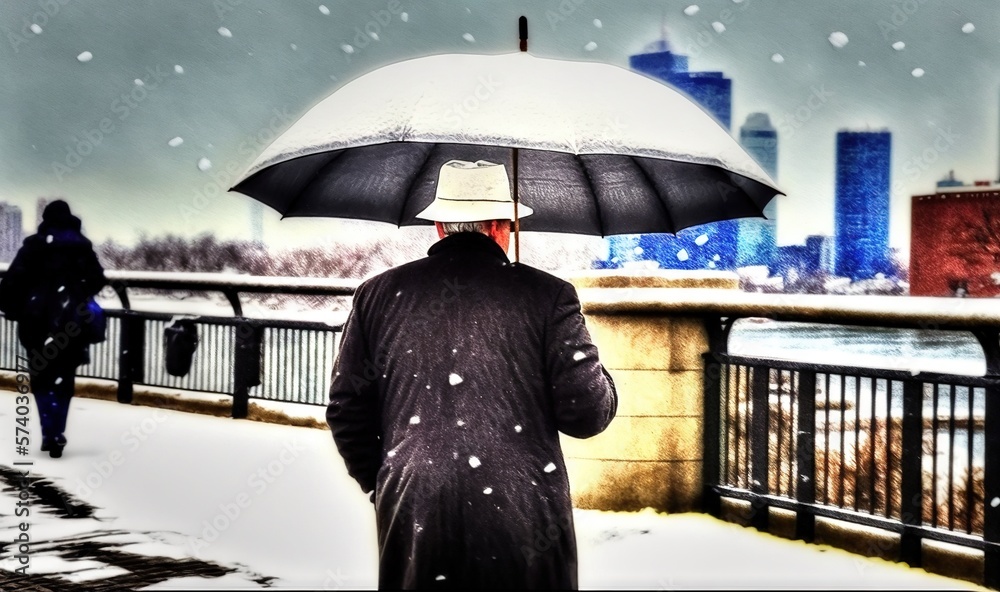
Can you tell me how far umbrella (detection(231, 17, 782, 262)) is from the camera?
10.0 feet

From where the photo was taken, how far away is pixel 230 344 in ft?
34.9

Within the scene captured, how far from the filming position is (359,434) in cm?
295

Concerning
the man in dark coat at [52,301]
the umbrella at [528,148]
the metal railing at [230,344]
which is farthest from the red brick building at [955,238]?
the umbrella at [528,148]

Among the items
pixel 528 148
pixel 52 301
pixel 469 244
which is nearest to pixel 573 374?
pixel 469 244

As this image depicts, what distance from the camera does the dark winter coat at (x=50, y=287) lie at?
8.12 m

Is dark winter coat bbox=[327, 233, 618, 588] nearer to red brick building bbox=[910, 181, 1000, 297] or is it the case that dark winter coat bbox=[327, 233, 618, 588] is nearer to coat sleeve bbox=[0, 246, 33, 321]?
coat sleeve bbox=[0, 246, 33, 321]

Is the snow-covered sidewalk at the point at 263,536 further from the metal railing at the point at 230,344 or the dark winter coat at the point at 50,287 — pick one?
the metal railing at the point at 230,344

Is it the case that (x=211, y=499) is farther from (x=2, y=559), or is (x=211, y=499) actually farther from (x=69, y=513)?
(x=2, y=559)

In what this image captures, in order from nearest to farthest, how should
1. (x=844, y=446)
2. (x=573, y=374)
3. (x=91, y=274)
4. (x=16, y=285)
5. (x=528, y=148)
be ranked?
(x=573, y=374) < (x=528, y=148) < (x=844, y=446) < (x=16, y=285) < (x=91, y=274)

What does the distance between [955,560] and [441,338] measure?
3.81m

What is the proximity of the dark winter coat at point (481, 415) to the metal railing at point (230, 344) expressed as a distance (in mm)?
6359

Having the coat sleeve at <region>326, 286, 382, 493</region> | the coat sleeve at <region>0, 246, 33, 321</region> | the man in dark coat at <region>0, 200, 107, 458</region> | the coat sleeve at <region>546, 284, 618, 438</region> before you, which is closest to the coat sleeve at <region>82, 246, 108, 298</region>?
the man in dark coat at <region>0, 200, 107, 458</region>

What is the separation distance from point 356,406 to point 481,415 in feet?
1.31

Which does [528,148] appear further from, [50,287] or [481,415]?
[50,287]
